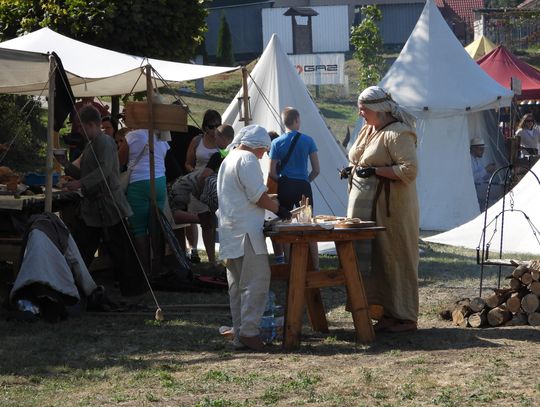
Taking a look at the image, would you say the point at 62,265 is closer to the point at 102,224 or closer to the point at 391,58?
the point at 102,224

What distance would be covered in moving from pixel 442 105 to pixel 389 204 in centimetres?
895

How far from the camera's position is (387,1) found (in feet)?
186

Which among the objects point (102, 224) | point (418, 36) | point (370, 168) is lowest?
point (102, 224)

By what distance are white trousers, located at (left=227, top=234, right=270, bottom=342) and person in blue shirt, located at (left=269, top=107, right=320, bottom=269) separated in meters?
2.91

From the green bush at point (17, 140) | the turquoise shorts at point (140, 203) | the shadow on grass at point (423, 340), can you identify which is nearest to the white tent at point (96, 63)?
the turquoise shorts at point (140, 203)

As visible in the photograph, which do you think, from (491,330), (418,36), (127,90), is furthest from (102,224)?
(418,36)

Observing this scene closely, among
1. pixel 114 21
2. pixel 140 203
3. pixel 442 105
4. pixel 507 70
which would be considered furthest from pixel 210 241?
pixel 507 70

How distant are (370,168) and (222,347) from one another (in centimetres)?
150

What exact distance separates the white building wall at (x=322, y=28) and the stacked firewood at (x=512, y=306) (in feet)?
143

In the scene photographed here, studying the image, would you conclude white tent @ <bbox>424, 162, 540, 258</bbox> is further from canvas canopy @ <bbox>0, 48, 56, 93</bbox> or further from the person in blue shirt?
canvas canopy @ <bbox>0, 48, 56, 93</bbox>

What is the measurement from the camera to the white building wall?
5103cm

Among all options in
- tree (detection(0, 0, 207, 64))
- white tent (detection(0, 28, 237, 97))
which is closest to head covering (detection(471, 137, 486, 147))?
tree (detection(0, 0, 207, 64))

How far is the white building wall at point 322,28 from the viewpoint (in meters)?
51.0

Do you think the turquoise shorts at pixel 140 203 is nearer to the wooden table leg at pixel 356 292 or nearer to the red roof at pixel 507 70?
the wooden table leg at pixel 356 292
